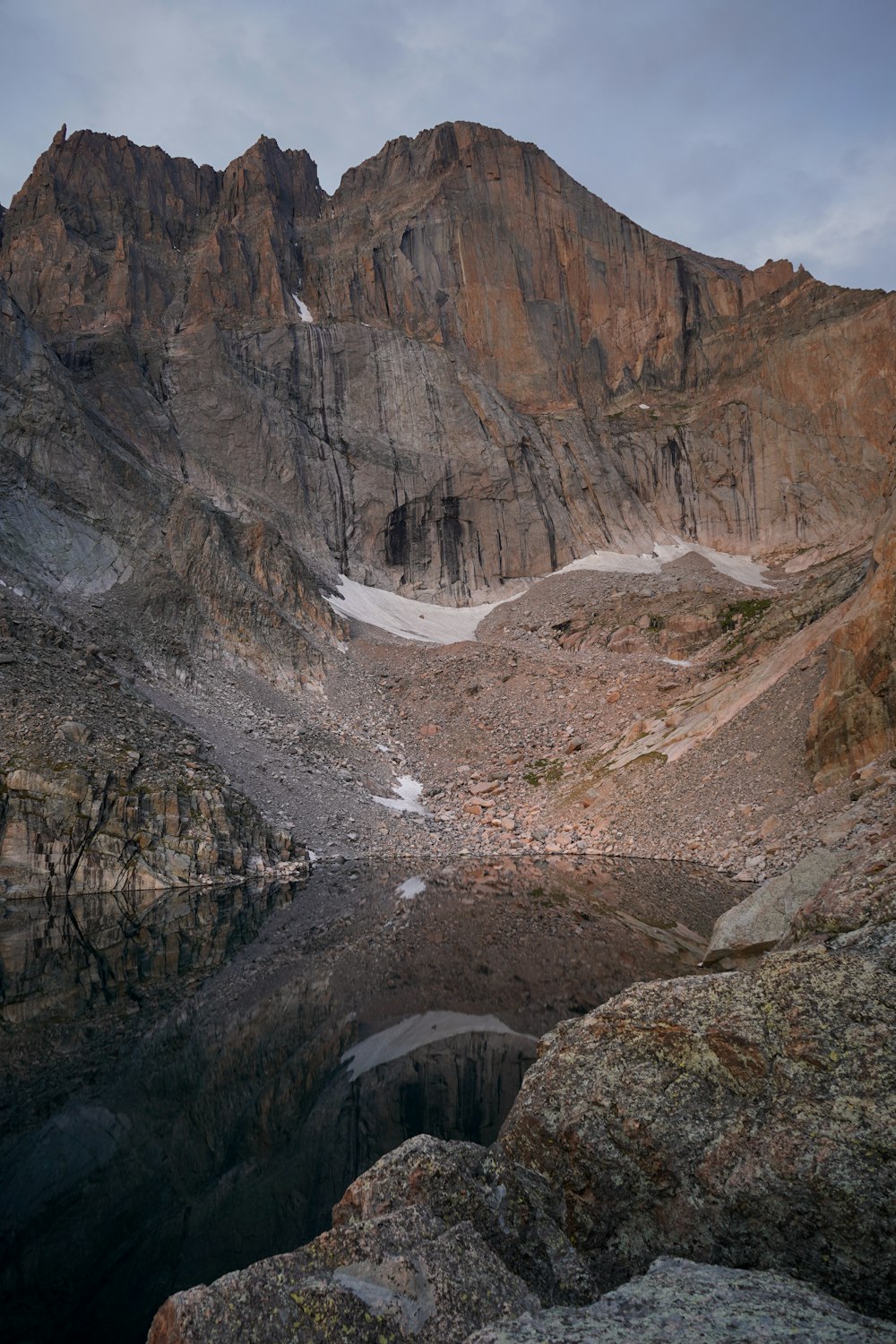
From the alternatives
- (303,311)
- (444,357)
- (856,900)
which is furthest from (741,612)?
(303,311)

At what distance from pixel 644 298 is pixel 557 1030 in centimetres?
11703

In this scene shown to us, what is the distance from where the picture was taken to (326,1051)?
522 inches

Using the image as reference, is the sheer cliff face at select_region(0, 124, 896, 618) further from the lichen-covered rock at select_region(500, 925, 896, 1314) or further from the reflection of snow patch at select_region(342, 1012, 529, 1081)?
the lichen-covered rock at select_region(500, 925, 896, 1314)

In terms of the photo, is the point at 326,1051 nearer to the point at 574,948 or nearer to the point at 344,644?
the point at 574,948

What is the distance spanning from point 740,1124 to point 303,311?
108 m

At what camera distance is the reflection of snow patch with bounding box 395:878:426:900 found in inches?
1107

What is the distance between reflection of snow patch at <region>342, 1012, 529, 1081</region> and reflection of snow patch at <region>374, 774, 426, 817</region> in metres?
28.4

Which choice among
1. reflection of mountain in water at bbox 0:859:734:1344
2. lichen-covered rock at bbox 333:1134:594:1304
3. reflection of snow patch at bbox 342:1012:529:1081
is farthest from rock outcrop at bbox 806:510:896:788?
lichen-covered rock at bbox 333:1134:594:1304

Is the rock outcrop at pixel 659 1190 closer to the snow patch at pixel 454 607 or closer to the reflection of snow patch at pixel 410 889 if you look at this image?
the reflection of snow patch at pixel 410 889

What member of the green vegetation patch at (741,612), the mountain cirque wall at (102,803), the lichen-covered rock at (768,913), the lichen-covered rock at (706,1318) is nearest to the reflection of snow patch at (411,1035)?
the lichen-covered rock at (768,913)

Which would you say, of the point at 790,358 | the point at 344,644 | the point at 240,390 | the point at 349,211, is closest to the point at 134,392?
the point at 240,390

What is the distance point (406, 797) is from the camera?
45594mm

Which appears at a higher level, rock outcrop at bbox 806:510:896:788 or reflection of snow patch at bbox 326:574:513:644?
reflection of snow patch at bbox 326:574:513:644

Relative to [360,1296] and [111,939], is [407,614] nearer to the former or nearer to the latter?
[111,939]
